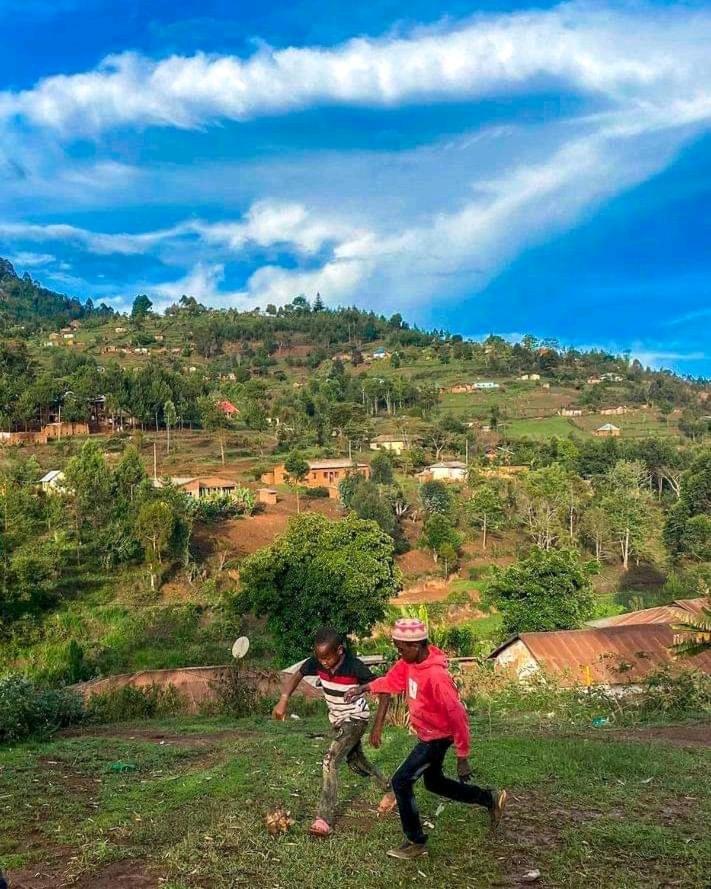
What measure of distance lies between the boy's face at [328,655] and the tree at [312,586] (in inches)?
716

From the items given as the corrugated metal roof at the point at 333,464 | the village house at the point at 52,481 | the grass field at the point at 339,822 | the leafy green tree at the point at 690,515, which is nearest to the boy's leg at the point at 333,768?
the grass field at the point at 339,822

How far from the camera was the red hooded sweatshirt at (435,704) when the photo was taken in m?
4.39

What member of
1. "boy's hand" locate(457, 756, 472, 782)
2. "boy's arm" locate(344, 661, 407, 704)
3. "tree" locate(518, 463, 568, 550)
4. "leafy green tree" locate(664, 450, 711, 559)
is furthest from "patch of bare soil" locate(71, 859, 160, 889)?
"leafy green tree" locate(664, 450, 711, 559)

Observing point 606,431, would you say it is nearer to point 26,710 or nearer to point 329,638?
point 26,710

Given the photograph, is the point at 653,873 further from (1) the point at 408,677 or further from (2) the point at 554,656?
(2) the point at 554,656

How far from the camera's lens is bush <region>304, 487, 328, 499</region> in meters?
50.9

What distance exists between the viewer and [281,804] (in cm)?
566

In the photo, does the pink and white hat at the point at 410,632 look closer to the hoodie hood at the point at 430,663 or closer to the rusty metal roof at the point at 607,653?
the hoodie hood at the point at 430,663

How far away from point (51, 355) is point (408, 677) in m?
89.9

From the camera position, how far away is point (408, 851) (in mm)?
4453

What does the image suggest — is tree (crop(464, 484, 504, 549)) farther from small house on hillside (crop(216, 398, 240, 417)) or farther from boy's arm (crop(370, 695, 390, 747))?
boy's arm (crop(370, 695, 390, 747))

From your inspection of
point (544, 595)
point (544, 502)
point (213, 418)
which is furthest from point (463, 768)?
point (213, 418)

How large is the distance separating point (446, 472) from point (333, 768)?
5480 cm

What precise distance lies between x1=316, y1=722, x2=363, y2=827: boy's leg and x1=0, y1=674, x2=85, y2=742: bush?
7.53 metres
